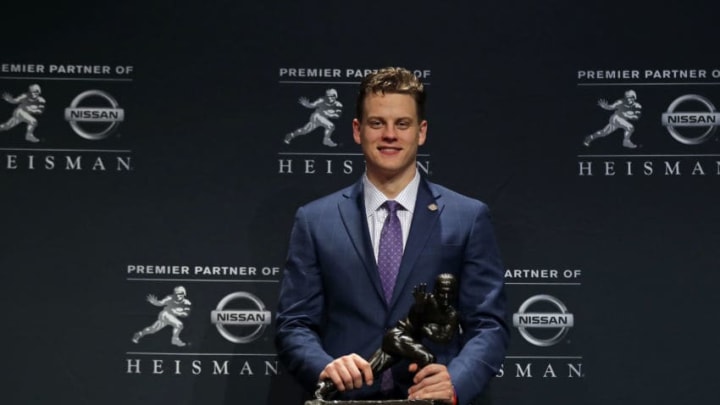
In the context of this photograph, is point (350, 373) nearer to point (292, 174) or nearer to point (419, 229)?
point (419, 229)

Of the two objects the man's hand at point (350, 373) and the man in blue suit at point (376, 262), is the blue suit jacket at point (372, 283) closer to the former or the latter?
the man in blue suit at point (376, 262)

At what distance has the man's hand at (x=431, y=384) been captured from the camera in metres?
2.84

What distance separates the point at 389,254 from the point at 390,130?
1.17 ft

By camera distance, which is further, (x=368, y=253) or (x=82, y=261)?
(x=82, y=261)

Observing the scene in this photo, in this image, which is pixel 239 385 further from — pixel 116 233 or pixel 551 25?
pixel 551 25

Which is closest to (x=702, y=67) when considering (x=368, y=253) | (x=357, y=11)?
(x=357, y=11)

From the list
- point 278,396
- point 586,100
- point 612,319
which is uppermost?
point 586,100

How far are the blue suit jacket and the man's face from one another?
144 millimetres

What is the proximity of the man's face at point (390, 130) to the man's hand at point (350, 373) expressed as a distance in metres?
0.62

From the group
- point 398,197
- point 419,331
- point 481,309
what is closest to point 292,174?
point 398,197

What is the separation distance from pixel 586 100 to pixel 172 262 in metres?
1.59

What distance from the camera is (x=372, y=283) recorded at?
10.3 ft

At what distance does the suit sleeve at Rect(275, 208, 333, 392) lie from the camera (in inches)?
122

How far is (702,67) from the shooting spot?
3955 millimetres
